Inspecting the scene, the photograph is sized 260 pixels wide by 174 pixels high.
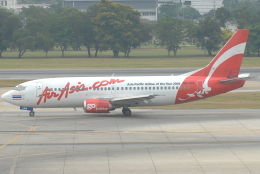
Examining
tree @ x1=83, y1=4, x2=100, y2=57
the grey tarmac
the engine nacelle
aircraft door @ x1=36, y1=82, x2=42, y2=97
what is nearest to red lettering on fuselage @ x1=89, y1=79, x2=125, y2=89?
the engine nacelle

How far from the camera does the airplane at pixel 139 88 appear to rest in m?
39.2

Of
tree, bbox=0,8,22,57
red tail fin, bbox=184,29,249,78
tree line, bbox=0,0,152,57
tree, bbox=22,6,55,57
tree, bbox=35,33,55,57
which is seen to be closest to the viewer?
red tail fin, bbox=184,29,249,78

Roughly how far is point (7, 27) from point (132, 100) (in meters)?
99.2

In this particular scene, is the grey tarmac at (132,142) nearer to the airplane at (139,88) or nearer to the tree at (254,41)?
the airplane at (139,88)

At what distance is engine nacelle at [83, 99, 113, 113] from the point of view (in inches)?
1494

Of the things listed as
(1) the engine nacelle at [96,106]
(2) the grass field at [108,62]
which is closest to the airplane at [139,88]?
(1) the engine nacelle at [96,106]

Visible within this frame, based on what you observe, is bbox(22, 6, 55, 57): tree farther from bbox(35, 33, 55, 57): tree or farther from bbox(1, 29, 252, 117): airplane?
bbox(1, 29, 252, 117): airplane

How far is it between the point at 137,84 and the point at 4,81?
3476 centimetres

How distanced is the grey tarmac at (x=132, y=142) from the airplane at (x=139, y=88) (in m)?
1.44

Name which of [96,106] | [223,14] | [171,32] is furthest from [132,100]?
[223,14]

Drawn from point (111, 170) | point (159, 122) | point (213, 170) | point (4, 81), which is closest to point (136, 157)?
point (111, 170)

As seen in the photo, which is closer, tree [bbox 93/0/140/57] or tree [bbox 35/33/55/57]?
tree [bbox 93/0/140/57]

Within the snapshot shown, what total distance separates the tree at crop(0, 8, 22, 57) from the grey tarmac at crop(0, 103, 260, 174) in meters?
90.5

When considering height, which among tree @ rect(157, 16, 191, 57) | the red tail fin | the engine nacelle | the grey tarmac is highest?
tree @ rect(157, 16, 191, 57)
